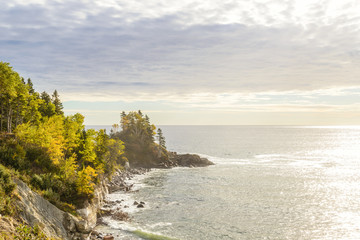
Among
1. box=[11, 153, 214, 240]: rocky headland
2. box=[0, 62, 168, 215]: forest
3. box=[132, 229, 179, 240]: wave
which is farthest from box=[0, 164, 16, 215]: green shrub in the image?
box=[132, 229, 179, 240]: wave

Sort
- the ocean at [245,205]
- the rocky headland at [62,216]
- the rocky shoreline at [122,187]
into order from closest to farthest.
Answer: the rocky headland at [62,216]
the ocean at [245,205]
the rocky shoreline at [122,187]

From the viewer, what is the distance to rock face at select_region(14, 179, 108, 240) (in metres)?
26.1

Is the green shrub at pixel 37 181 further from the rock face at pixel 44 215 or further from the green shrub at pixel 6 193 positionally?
the green shrub at pixel 6 193

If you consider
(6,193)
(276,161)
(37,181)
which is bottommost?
(276,161)

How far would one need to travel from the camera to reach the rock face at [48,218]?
2611 centimetres

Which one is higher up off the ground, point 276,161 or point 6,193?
point 6,193

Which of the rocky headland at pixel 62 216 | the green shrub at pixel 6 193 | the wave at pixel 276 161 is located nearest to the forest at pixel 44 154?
the green shrub at pixel 6 193

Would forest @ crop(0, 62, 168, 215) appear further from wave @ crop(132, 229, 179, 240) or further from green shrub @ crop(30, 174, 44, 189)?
wave @ crop(132, 229, 179, 240)

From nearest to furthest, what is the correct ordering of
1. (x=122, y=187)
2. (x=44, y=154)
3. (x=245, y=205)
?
1. (x=44, y=154)
2. (x=245, y=205)
3. (x=122, y=187)

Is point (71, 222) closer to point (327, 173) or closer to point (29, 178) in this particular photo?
point (29, 178)

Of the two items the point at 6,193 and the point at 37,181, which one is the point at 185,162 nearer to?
the point at 37,181

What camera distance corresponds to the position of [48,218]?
29.1 m

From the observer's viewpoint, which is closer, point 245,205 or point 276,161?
point 245,205

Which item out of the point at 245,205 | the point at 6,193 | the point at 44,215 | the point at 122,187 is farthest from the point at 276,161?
the point at 6,193
